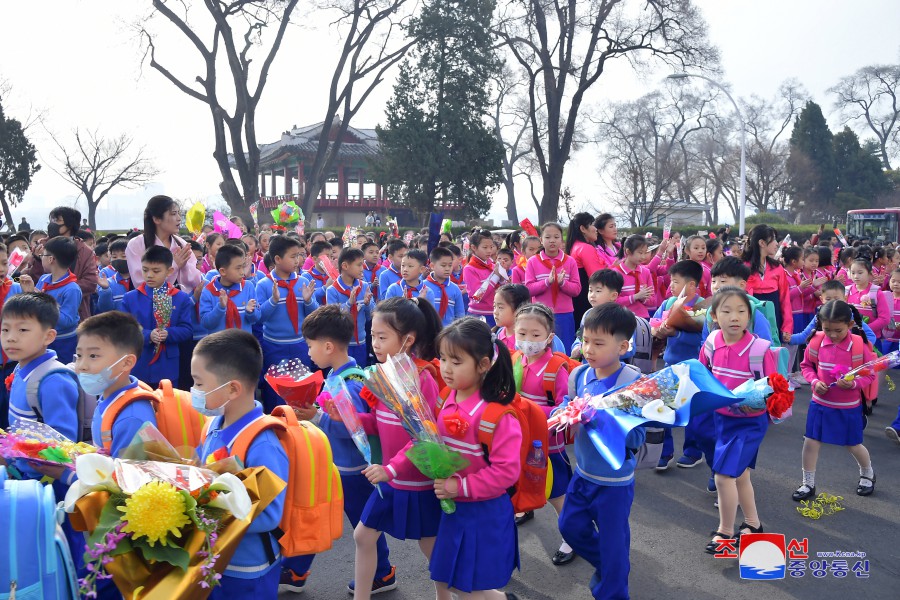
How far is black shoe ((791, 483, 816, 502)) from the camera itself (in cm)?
519

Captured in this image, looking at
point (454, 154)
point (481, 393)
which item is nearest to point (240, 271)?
point (481, 393)

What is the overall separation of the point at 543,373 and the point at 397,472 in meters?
1.31

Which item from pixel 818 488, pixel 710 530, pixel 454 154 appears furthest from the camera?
pixel 454 154

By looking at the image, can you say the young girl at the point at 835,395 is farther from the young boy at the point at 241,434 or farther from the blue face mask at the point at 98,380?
the blue face mask at the point at 98,380

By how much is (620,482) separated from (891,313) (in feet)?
19.1

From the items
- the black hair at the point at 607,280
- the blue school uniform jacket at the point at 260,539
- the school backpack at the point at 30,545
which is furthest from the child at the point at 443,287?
the school backpack at the point at 30,545

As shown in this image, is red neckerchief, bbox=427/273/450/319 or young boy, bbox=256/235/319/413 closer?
young boy, bbox=256/235/319/413

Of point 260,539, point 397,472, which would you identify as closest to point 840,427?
point 397,472

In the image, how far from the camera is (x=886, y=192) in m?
46.2

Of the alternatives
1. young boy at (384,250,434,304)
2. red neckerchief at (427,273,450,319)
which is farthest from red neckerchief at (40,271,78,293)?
red neckerchief at (427,273,450,319)

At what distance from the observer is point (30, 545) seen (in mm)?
2217

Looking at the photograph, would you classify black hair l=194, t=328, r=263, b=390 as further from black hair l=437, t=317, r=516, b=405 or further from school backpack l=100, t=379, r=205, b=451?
black hair l=437, t=317, r=516, b=405

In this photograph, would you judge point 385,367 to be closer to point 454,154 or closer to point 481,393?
point 481,393

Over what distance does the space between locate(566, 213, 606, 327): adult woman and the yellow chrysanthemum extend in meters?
6.02
